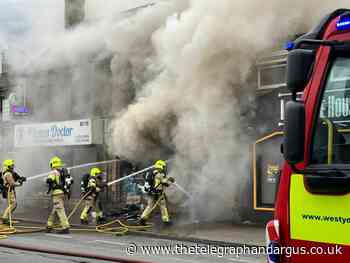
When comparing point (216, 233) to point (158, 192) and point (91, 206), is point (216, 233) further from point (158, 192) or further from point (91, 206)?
point (91, 206)

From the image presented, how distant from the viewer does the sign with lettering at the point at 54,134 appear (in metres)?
15.3

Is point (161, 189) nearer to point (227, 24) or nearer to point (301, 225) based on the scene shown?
point (227, 24)

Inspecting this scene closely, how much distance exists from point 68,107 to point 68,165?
5.98 ft

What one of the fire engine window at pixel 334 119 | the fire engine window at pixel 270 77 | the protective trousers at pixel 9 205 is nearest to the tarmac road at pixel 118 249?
the protective trousers at pixel 9 205

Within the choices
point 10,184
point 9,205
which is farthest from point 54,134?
point 9,205

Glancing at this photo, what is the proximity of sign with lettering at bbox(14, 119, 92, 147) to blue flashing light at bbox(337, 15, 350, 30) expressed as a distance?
12.7 meters

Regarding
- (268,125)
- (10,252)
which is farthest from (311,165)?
(268,125)

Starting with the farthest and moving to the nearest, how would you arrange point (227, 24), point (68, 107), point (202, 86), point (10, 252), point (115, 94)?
point (68, 107)
point (115, 94)
point (202, 86)
point (227, 24)
point (10, 252)

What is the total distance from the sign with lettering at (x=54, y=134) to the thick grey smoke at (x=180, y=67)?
2.44ft

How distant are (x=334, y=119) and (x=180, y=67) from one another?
9.16m

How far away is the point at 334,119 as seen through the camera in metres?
2.79

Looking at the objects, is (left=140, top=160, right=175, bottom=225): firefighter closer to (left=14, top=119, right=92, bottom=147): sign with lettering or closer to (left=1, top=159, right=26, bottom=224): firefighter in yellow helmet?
(left=1, top=159, right=26, bottom=224): firefighter in yellow helmet

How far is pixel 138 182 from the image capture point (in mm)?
15086

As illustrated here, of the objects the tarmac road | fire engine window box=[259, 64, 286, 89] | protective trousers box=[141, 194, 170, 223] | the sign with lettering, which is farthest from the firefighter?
the sign with lettering
